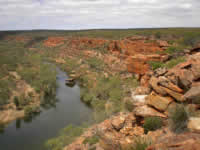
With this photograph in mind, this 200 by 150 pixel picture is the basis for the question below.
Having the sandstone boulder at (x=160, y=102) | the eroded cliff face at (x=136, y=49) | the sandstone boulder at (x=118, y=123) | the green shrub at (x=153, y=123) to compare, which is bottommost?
the sandstone boulder at (x=118, y=123)

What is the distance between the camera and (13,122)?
16859 mm

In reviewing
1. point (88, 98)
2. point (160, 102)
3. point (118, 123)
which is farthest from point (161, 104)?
point (88, 98)

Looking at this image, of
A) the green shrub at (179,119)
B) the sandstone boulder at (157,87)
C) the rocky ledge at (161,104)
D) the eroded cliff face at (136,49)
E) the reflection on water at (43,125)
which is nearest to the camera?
the green shrub at (179,119)

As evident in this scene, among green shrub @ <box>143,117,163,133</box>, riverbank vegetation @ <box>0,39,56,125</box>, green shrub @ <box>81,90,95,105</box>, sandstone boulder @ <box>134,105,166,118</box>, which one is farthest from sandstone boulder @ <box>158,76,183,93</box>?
riverbank vegetation @ <box>0,39,56,125</box>

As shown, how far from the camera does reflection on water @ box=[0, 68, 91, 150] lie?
1392 centimetres

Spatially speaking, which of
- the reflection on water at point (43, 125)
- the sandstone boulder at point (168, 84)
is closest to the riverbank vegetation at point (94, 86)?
the reflection on water at point (43, 125)

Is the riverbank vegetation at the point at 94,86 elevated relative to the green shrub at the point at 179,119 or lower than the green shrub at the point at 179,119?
lower

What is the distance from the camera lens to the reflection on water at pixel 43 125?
13.9 m

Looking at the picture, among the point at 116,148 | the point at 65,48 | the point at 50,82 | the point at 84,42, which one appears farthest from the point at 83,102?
the point at 65,48

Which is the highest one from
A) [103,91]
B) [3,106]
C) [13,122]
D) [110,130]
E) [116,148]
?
[116,148]

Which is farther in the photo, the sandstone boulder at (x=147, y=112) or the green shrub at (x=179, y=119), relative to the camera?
the sandstone boulder at (x=147, y=112)

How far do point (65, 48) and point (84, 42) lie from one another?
9413 mm

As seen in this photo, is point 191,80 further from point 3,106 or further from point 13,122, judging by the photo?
point 3,106

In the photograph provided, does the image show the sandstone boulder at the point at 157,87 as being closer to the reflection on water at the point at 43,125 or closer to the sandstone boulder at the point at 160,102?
the sandstone boulder at the point at 160,102
